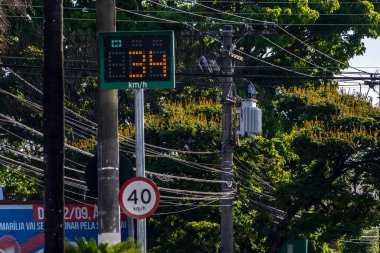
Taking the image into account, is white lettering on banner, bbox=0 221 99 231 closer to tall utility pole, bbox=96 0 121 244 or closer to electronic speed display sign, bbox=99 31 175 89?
tall utility pole, bbox=96 0 121 244

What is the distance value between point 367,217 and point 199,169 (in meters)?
6.91

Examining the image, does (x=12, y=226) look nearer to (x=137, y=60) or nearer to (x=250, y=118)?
(x=250, y=118)

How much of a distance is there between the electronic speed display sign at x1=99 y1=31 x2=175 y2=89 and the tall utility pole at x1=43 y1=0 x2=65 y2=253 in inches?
43.7

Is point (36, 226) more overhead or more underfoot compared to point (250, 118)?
more underfoot

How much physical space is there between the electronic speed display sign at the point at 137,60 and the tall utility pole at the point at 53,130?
111cm

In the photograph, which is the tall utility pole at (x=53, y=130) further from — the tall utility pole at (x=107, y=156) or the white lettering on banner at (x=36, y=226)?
the white lettering on banner at (x=36, y=226)

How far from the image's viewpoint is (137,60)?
1561 cm

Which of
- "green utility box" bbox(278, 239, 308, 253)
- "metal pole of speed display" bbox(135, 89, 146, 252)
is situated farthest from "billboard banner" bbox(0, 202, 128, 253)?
"metal pole of speed display" bbox(135, 89, 146, 252)

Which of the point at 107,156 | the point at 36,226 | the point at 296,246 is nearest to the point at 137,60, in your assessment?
the point at 107,156

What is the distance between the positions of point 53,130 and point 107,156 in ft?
4.58

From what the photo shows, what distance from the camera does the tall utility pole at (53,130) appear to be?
14.4 meters

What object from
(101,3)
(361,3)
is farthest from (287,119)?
(101,3)

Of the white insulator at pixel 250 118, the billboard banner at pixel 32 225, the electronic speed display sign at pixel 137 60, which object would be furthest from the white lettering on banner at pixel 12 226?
the electronic speed display sign at pixel 137 60

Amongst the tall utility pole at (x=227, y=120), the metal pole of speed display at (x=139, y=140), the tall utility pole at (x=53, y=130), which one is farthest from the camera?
the tall utility pole at (x=227, y=120)
